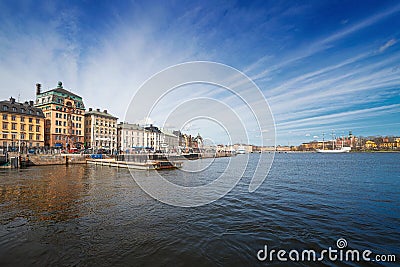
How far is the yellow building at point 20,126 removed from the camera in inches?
2269

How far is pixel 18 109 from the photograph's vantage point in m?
61.7

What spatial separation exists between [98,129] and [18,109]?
27485mm

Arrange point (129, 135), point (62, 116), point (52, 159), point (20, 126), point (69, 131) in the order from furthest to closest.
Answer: point (129, 135) → point (69, 131) → point (62, 116) → point (20, 126) → point (52, 159)

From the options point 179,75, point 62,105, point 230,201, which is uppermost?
point 62,105

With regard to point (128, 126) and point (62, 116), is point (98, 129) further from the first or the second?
point (128, 126)

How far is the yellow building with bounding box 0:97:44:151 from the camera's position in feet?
189

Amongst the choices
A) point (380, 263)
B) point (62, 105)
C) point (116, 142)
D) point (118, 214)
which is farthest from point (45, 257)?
point (116, 142)

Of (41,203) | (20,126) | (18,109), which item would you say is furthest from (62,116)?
(41,203)

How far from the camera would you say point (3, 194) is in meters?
17.8

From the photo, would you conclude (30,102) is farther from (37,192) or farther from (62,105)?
(37,192)

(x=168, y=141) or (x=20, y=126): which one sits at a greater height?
(x=20, y=126)

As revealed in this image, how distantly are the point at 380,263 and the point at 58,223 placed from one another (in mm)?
14106

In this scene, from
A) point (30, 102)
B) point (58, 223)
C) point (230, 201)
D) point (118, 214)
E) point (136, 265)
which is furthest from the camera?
point (30, 102)

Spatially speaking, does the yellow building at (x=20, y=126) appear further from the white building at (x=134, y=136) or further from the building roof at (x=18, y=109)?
the white building at (x=134, y=136)
